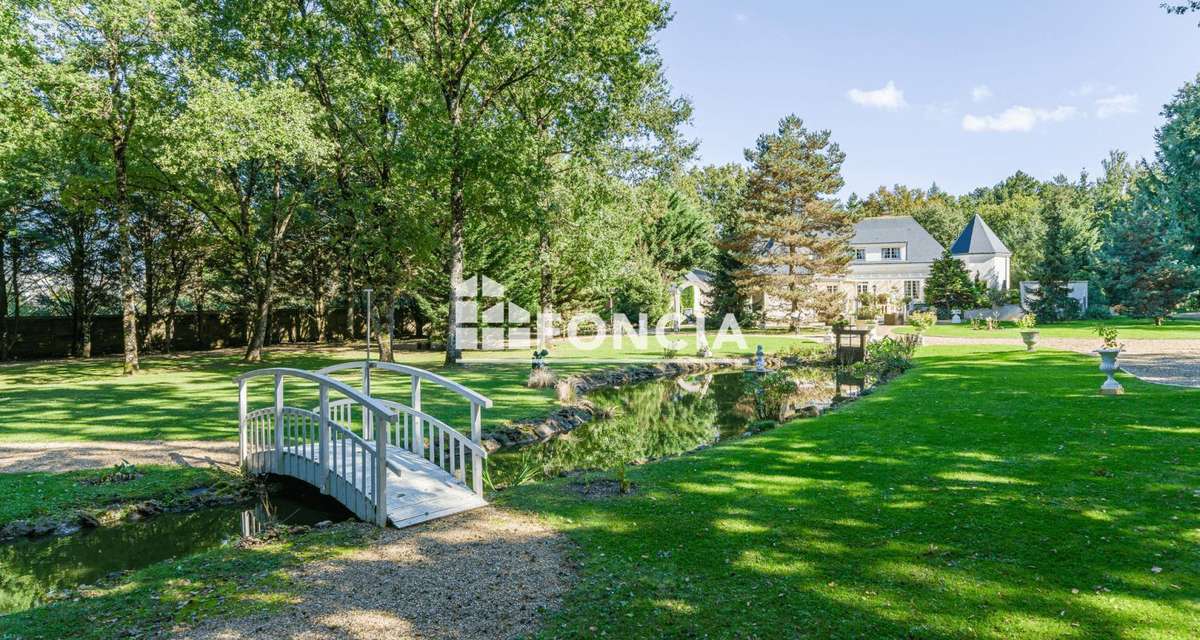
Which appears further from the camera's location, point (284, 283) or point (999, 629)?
point (284, 283)

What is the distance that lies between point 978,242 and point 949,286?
7623 millimetres

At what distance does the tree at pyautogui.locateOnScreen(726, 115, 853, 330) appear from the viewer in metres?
34.1

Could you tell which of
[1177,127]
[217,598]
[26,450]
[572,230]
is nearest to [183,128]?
[26,450]

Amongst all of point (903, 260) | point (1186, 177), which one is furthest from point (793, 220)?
point (1186, 177)

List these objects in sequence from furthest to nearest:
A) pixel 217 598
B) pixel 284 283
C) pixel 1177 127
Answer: pixel 284 283 → pixel 1177 127 → pixel 217 598

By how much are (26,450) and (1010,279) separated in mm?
53175

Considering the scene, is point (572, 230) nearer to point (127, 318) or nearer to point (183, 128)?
point (183, 128)

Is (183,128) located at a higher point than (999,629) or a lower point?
higher

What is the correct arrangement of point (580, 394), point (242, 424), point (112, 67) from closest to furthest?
1. point (242, 424)
2. point (580, 394)
3. point (112, 67)

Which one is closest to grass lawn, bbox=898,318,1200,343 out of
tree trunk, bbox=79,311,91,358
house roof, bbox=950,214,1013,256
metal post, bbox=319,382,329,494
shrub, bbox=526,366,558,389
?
house roof, bbox=950,214,1013,256

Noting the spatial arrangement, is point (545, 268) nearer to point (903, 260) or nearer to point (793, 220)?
point (793, 220)

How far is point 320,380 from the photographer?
662cm

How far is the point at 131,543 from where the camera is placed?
6.51m
